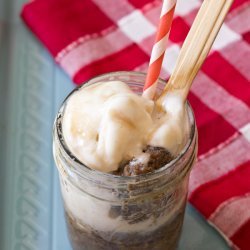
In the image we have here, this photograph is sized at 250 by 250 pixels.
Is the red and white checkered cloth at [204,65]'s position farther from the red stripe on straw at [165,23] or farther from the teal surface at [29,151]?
the red stripe on straw at [165,23]

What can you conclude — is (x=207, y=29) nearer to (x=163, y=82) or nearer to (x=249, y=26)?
(x=163, y=82)

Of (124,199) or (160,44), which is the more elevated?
(160,44)

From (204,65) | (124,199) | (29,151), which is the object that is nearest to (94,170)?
(124,199)

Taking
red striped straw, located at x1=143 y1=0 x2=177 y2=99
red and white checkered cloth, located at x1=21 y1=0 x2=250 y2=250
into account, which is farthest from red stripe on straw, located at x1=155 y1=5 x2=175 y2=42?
red and white checkered cloth, located at x1=21 y1=0 x2=250 y2=250

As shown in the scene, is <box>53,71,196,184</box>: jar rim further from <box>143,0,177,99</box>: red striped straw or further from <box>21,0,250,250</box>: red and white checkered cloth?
<box>21,0,250,250</box>: red and white checkered cloth

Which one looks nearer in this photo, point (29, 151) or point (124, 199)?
point (124, 199)

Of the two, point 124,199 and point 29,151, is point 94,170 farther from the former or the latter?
point 29,151
